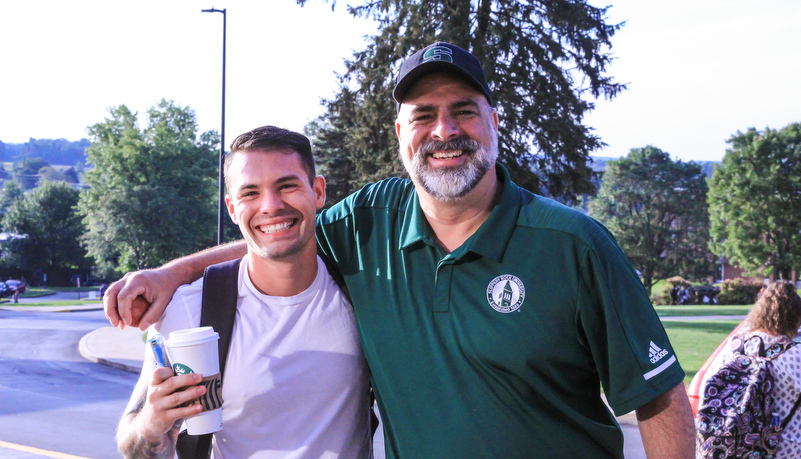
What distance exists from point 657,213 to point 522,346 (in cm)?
6612

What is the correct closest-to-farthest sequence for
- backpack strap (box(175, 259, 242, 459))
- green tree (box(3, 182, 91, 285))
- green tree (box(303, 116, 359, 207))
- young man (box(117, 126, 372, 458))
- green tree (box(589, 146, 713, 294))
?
backpack strap (box(175, 259, 242, 459)) < young man (box(117, 126, 372, 458)) < green tree (box(303, 116, 359, 207)) < green tree (box(589, 146, 713, 294)) < green tree (box(3, 182, 91, 285))

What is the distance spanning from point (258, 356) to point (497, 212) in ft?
3.63

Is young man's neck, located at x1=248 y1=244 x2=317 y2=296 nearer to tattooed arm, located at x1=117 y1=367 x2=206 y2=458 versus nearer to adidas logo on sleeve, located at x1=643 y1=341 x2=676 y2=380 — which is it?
tattooed arm, located at x1=117 y1=367 x2=206 y2=458

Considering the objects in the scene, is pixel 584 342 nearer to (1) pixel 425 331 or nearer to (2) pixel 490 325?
(2) pixel 490 325

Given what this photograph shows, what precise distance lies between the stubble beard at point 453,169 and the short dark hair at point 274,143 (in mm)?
458

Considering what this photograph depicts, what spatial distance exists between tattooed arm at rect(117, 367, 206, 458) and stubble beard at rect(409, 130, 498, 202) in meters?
1.17

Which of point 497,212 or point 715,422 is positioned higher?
point 497,212

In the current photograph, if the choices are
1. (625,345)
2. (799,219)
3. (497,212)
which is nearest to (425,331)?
(497,212)

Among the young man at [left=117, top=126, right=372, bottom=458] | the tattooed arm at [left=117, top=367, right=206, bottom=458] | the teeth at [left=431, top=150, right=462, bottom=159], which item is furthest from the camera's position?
the teeth at [left=431, top=150, right=462, bottom=159]

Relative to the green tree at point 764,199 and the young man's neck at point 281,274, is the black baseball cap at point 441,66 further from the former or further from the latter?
the green tree at point 764,199

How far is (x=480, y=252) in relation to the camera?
2.50 meters

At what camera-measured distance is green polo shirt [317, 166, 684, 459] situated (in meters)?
2.30

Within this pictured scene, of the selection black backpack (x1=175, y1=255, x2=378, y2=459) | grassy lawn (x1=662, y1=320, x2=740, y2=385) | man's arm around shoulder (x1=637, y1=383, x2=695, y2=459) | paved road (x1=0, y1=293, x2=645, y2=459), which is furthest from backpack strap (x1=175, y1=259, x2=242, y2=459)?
grassy lawn (x1=662, y1=320, x2=740, y2=385)

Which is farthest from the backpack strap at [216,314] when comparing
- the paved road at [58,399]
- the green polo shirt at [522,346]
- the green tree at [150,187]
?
the green tree at [150,187]
